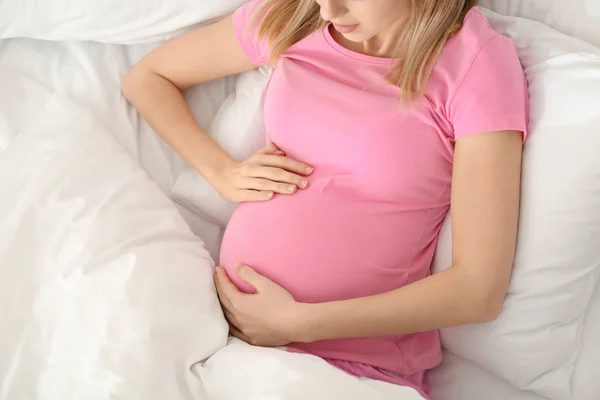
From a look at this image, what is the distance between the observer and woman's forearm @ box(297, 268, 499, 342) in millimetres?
871

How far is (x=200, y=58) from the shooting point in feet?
3.65

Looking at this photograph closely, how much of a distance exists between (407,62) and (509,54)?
150 millimetres

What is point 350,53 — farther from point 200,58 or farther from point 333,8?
point 200,58

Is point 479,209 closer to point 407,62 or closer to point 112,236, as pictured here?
point 407,62

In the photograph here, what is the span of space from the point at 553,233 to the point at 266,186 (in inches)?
17.3

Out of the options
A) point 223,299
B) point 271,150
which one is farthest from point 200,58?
point 223,299

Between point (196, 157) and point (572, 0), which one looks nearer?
point (572, 0)

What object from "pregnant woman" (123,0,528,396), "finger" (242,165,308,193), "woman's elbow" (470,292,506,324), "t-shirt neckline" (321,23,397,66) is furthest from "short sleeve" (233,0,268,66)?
"woman's elbow" (470,292,506,324)

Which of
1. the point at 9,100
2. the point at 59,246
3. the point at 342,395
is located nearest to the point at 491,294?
the point at 342,395

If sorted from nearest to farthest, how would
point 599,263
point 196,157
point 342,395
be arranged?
point 342,395 < point 599,263 < point 196,157

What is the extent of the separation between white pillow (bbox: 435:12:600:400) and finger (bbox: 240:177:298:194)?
0.26 meters

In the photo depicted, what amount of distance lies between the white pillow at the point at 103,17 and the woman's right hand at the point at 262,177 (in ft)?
1.03

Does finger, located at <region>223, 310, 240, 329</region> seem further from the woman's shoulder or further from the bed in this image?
the woman's shoulder

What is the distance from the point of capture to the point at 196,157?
1.09 m
